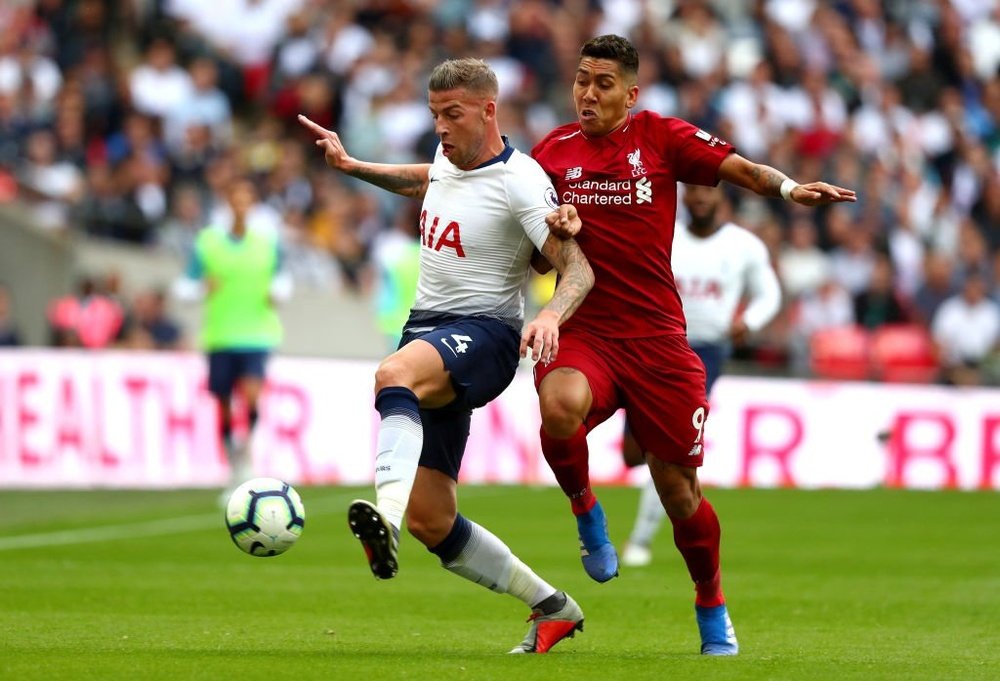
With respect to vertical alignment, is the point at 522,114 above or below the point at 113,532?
above

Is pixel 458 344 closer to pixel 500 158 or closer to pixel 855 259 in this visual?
pixel 500 158

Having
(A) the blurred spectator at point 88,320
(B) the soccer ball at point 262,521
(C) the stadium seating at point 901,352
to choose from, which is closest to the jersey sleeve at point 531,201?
(B) the soccer ball at point 262,521

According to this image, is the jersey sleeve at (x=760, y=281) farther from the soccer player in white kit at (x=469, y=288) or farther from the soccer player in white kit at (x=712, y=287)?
the soccer player in white kit at (x=469, y=288)

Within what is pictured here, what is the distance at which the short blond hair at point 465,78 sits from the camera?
8078 mm

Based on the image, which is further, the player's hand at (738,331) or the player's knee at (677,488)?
the player's hand at (738,331)

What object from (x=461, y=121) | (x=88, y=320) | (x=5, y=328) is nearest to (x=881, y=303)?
(x=88, y=320)

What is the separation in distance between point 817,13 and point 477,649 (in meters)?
17.8

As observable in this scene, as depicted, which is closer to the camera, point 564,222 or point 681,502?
point 564,222

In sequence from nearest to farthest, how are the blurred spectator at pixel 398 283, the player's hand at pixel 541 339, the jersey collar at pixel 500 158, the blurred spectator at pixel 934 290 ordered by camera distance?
the player's hand at pixel 541 339, the jersey collar at pixel 500 158, the blurred spectator at pixel 398 283, the blurred spectator at pixel 934 290

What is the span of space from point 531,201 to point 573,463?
1173mm

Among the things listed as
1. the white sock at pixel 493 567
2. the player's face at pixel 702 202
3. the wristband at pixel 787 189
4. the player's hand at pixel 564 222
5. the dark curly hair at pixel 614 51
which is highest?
the dark curly hair at pixel 614 51

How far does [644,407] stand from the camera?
328 inches

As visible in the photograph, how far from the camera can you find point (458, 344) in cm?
Result: 799

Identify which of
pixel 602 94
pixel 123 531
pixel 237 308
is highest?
pixel 602 94
